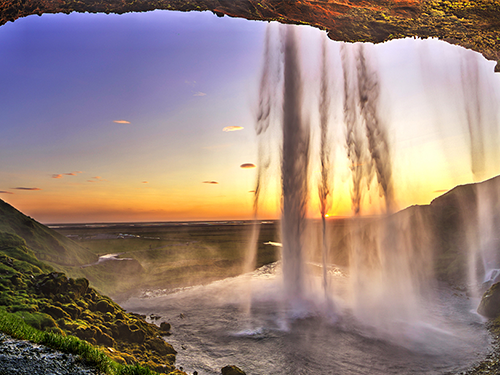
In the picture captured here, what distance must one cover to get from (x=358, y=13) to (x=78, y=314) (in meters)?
27.9

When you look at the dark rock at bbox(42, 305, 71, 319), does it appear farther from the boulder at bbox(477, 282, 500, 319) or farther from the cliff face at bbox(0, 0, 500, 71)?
the boulder at bbox(477, 282, 500, 319)

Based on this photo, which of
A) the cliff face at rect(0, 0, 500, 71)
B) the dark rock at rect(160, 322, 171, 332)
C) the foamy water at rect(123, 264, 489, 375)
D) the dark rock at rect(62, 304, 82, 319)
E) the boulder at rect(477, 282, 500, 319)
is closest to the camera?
the dark rock at rect(62, 304, 82, 319)

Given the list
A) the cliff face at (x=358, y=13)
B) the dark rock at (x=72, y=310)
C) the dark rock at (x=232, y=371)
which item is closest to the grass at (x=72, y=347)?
the dark rock at (x=72, y=310)

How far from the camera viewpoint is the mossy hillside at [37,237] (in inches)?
1265

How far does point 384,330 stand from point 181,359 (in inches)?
653

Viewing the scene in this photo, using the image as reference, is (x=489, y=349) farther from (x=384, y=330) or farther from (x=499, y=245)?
(x=499, y=245)

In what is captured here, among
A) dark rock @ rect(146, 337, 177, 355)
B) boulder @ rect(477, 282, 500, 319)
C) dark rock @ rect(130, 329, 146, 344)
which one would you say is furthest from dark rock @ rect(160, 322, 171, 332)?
boulder @ rect(477, 282, 500, 319)

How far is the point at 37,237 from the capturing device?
35.0 meters

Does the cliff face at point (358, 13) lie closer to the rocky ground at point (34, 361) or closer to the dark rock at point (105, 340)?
the rocky ground at point (34, 361)

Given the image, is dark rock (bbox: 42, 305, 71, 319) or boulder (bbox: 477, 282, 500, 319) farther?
boulder (bbox: 477, 282, 500, 319)

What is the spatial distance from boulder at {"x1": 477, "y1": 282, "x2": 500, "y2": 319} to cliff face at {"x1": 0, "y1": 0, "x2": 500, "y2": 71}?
71.3ft

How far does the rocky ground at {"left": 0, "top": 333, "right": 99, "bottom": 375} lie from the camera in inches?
287

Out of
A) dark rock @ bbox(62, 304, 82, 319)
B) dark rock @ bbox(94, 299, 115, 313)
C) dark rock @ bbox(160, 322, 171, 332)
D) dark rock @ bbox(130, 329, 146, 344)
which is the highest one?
dark rock @ bbox(62, 304, 82, 319)

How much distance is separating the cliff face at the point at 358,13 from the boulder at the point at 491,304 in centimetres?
2172
